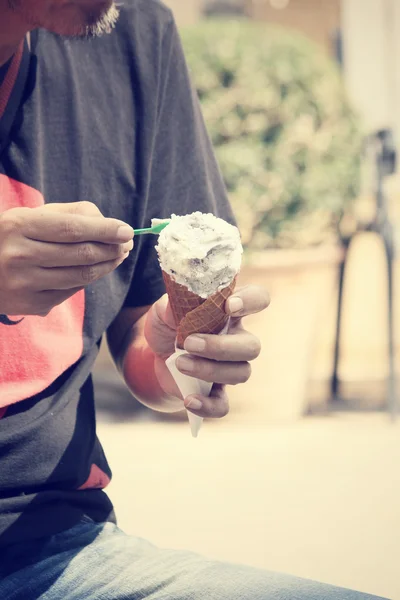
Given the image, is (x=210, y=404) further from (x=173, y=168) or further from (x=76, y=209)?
(x=173, y=168)

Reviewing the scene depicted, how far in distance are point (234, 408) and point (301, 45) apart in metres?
1.80

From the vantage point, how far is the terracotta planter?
13.0 feet

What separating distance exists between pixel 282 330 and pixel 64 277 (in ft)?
9.30

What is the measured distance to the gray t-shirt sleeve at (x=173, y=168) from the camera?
1865mm

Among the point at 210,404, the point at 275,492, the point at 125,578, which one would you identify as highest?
the point at 210,404

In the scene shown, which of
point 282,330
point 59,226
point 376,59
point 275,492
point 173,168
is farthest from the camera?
point 376,59

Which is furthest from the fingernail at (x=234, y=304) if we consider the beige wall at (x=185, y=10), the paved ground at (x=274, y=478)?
the beige wall at (x=185, y=10)

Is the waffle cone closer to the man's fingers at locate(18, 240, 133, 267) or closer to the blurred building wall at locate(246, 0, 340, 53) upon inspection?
the man's fingers at locate(18, 240, 133, 267)

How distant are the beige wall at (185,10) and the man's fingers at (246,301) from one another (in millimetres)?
6875

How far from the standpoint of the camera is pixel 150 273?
6.12 feet

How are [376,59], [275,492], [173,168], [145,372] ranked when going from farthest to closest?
[376,59]
[275,492]
[173,168]
[145,372]

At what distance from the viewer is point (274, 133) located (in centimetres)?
418

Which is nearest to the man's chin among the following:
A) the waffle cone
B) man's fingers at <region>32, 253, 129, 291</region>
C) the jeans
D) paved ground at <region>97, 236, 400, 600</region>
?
the waffle cone

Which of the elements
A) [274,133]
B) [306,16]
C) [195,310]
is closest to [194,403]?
[195,310]
